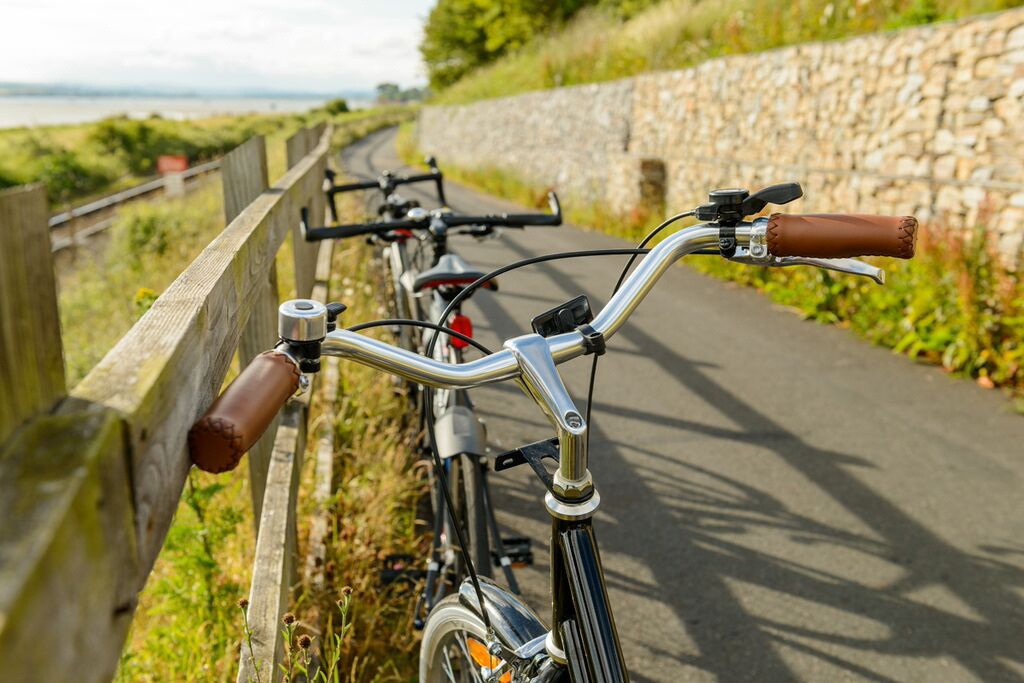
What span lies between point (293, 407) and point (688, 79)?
33.3ft

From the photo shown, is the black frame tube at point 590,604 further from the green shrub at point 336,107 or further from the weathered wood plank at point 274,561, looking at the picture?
the green shrub at point 336,107

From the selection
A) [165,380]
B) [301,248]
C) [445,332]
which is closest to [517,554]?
[445,332]

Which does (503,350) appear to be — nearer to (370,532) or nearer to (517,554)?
(517,554)

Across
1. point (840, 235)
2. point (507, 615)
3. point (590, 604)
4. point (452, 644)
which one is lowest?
point (452, 644)

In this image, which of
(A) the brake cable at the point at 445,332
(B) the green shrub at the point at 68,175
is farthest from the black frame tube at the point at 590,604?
(B) the green shrub at the point at 68,175

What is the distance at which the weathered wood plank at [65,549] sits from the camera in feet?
2.22

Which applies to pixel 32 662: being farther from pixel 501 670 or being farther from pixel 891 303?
pixel 891 303

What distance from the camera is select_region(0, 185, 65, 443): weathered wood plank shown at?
2.49ft

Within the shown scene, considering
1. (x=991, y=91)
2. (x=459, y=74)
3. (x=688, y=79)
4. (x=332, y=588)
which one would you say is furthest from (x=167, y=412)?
(x=459, y=74)

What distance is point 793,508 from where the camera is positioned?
416 cm

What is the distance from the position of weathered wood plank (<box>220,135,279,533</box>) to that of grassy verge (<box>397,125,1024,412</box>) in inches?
187

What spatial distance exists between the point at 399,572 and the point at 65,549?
2495mm

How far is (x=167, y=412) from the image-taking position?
1.05 metres

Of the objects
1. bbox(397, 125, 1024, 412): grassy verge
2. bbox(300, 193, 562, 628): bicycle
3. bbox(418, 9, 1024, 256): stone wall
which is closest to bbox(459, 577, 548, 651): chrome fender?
bbox(300, 193, 562, 628): bicycle
